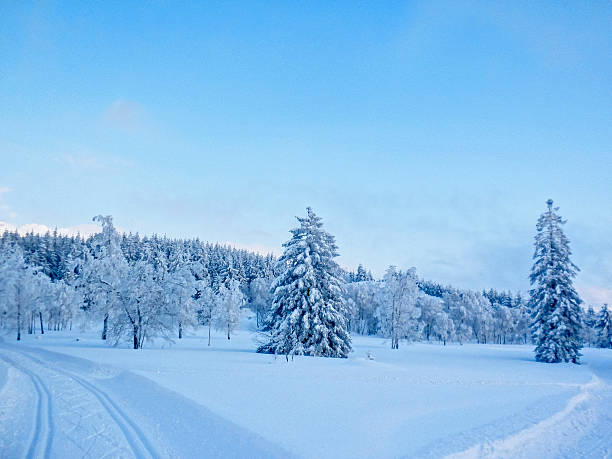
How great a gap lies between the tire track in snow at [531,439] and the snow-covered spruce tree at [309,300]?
1829 centimetres

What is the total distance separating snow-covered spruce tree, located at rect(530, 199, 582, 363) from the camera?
35.0 m

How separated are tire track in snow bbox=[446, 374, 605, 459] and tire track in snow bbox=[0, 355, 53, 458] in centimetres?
890

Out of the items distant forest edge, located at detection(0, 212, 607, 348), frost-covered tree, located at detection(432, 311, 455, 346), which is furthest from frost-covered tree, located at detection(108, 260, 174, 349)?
frost-covered tree, located at detection(432, 311, 455, 346)

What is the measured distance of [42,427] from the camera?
9.25 meters

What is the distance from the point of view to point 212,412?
1044 centimetres

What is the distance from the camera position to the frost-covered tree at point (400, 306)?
54.0 meters

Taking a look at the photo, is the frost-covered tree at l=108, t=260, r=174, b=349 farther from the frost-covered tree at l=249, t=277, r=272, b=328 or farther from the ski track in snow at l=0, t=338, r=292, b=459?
the frost-covered tree at l=249, t=277, r=272, b=328

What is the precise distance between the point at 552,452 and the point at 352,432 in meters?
5.41

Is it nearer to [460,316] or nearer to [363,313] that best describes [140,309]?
[460,316]

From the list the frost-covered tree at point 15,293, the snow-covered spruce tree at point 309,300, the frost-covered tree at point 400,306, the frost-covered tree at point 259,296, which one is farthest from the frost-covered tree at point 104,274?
the frost-covered tree at point 259,296

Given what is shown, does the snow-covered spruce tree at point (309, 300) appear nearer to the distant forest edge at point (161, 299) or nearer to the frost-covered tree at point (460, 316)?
the distant forest edge at point (161, 299)

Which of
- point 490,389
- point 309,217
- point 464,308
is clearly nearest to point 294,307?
point 309,217

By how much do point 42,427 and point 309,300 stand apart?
22.2 meters

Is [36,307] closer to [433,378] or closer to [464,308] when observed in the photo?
[433,378]
